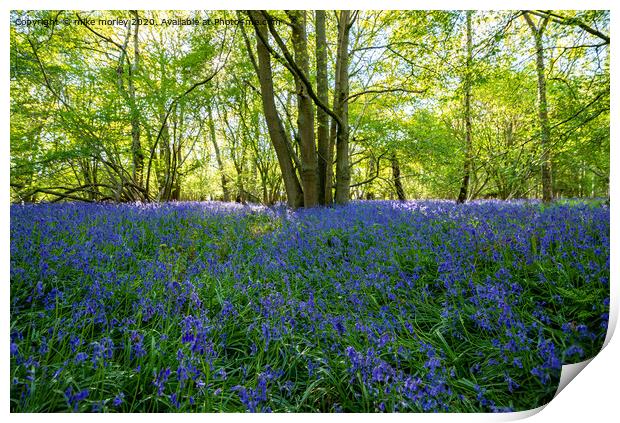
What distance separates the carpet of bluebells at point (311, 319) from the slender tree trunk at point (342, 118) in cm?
351

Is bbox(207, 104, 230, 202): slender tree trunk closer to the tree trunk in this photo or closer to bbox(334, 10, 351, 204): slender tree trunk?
the tree trunk

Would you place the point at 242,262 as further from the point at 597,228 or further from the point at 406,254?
the point at 597,228

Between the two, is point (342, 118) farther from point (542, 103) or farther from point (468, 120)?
point (542, 103)

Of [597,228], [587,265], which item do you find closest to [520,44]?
[597,228]

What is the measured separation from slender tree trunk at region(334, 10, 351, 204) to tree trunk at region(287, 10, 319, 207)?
0.66 m

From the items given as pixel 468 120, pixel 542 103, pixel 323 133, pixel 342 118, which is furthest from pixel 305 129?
pixel 542 103

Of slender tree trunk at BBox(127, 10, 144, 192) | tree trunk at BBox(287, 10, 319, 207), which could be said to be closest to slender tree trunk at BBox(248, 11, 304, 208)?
tree trunk at BBox(287, 10, 319, 207)

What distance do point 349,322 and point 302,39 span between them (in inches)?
→ 199

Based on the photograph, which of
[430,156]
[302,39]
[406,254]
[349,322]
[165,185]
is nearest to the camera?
[349,322]

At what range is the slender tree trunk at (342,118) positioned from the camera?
6.03 m

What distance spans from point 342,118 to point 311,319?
16.8 feet

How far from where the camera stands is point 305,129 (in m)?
5.91

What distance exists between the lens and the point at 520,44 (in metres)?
2.85

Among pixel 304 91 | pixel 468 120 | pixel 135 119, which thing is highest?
pixel 304 91
